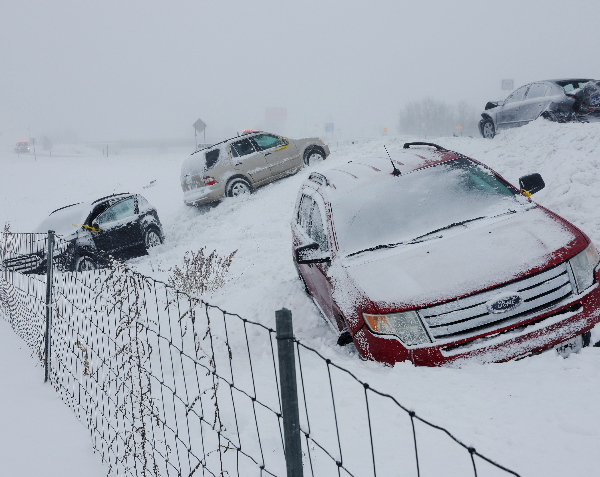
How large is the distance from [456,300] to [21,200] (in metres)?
28.7

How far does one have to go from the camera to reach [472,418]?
2939 mm

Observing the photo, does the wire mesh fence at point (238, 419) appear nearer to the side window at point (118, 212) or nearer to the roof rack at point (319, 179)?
the roof rack at point (319, 179)

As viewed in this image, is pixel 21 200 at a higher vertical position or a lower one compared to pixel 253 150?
lower

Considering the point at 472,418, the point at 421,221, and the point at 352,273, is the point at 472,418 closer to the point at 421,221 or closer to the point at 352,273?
the point at 352,273

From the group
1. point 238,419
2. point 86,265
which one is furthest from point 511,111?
point 238,419

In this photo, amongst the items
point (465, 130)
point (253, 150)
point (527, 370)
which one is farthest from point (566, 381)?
point (465, 130)

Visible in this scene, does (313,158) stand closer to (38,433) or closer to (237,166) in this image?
(237,166)

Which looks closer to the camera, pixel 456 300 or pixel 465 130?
pixel 456 300

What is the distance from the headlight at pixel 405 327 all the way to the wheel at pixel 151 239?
960cm

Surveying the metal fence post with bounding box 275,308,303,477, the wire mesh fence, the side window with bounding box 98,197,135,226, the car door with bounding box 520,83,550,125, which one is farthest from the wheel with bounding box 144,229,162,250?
the metal fence post with bounding box 275,308,303,477

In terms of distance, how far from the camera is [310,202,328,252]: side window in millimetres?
4770

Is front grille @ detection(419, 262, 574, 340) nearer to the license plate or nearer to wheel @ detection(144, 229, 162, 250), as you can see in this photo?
the license plate

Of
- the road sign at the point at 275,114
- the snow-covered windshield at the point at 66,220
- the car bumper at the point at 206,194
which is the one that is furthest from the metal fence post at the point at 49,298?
the road sign at the point at 275,114

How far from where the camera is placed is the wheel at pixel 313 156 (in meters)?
16.5
